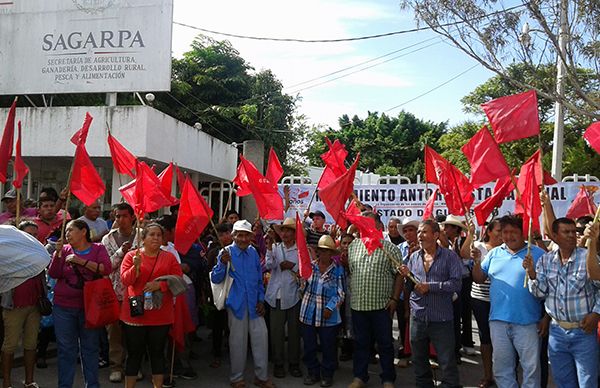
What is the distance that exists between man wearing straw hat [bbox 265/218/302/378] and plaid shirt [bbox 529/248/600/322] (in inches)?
110

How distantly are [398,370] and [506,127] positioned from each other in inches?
124

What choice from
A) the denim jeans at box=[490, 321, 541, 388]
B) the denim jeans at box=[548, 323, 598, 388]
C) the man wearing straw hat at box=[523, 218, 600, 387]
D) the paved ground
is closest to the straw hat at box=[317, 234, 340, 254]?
the paved ground

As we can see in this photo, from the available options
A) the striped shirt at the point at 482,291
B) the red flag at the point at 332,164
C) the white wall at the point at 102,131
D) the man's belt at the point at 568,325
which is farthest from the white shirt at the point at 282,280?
the white wall at the point at 102,131

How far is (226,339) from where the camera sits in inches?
307

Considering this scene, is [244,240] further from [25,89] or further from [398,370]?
[25,89]

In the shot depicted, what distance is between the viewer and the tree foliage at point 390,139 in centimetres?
3491

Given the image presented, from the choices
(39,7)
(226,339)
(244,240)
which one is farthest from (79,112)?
(244,240)

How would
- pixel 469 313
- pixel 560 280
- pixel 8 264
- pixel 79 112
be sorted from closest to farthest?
pixel 8 264, pixel 560 280, pixel 469 313, pixel 79 112

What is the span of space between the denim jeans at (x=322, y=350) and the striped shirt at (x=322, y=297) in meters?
0.09

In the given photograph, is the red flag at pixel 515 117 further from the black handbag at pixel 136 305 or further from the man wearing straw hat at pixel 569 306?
the black handbag at pixel 136 305

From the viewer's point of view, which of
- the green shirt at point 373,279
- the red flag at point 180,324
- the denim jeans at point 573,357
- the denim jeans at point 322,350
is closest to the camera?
the denim jeans at point 573,357

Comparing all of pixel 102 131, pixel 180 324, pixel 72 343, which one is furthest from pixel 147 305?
pixel 102 131

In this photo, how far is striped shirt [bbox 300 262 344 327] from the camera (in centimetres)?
606

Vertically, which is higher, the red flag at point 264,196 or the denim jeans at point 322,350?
the red flag at point 264,196
